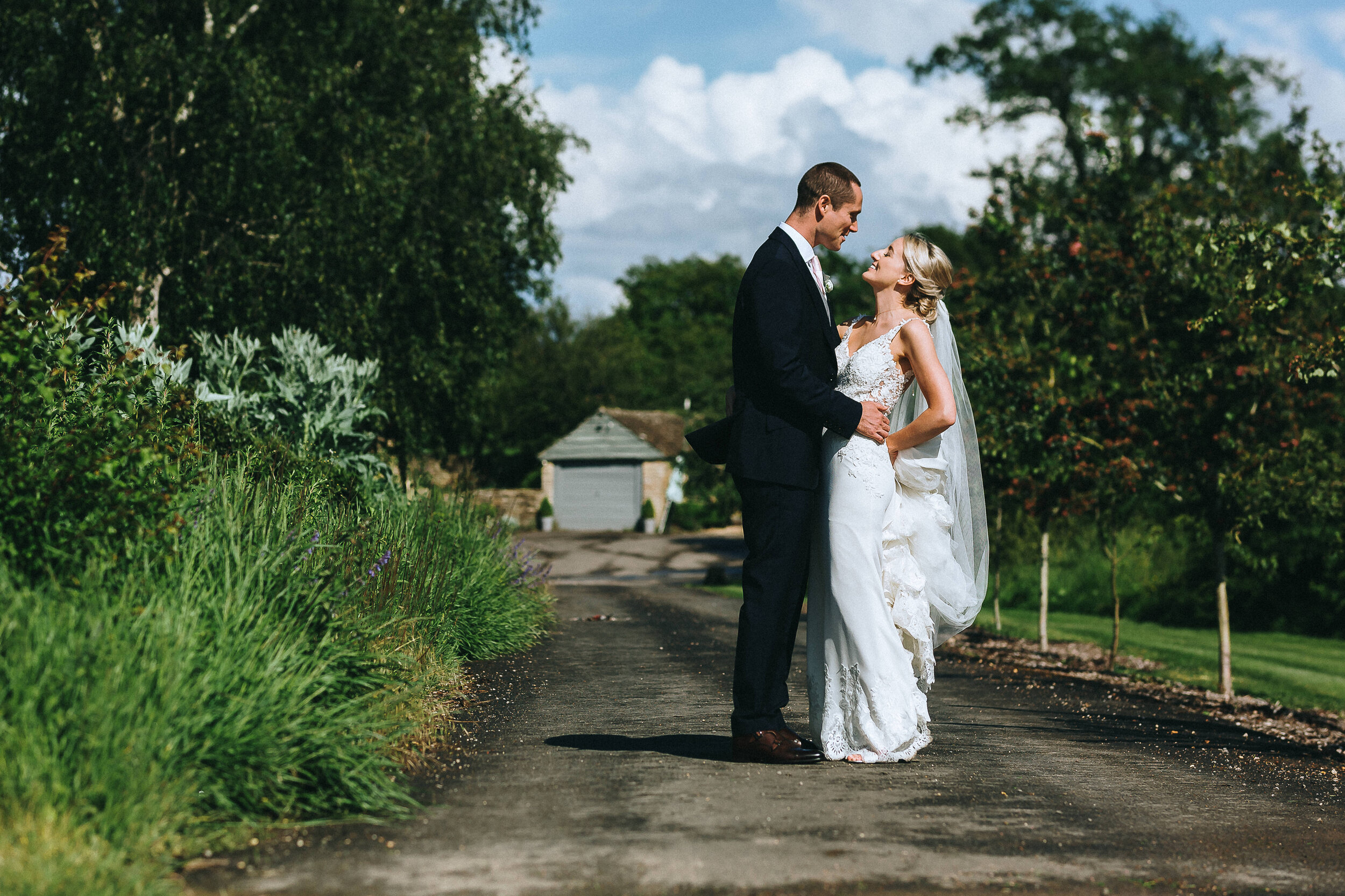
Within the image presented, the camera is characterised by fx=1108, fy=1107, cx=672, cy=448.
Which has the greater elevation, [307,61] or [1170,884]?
[307,61]

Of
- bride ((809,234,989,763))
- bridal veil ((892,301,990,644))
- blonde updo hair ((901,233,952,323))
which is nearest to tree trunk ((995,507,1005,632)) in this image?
bridal veil ((892,301,990,644))

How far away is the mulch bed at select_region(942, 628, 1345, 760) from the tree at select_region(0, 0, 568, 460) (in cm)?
1058

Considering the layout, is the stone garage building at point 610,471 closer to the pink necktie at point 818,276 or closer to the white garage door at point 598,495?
the white garage door at point 598,495

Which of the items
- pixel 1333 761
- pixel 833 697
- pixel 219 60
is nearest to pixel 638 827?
pixel 833 697

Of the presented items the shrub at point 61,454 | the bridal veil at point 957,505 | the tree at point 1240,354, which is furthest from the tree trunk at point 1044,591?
the shrub at point 61,454

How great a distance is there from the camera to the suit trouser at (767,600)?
5.05m

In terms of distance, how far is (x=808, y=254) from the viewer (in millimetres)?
5273

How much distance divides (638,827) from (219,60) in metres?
15.2

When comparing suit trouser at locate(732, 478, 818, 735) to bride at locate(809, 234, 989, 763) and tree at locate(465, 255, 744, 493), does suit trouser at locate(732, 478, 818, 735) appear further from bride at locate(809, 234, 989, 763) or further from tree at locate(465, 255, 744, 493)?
tree at locate(465, 255, 744, 493)

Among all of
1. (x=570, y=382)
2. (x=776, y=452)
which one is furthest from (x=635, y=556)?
(x=776, y=452)

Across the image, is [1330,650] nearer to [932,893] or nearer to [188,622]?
[932,893]

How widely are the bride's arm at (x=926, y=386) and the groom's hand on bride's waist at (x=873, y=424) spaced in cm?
19

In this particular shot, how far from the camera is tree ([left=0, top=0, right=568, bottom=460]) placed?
1552 centimetres

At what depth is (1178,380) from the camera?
10.0 meters
